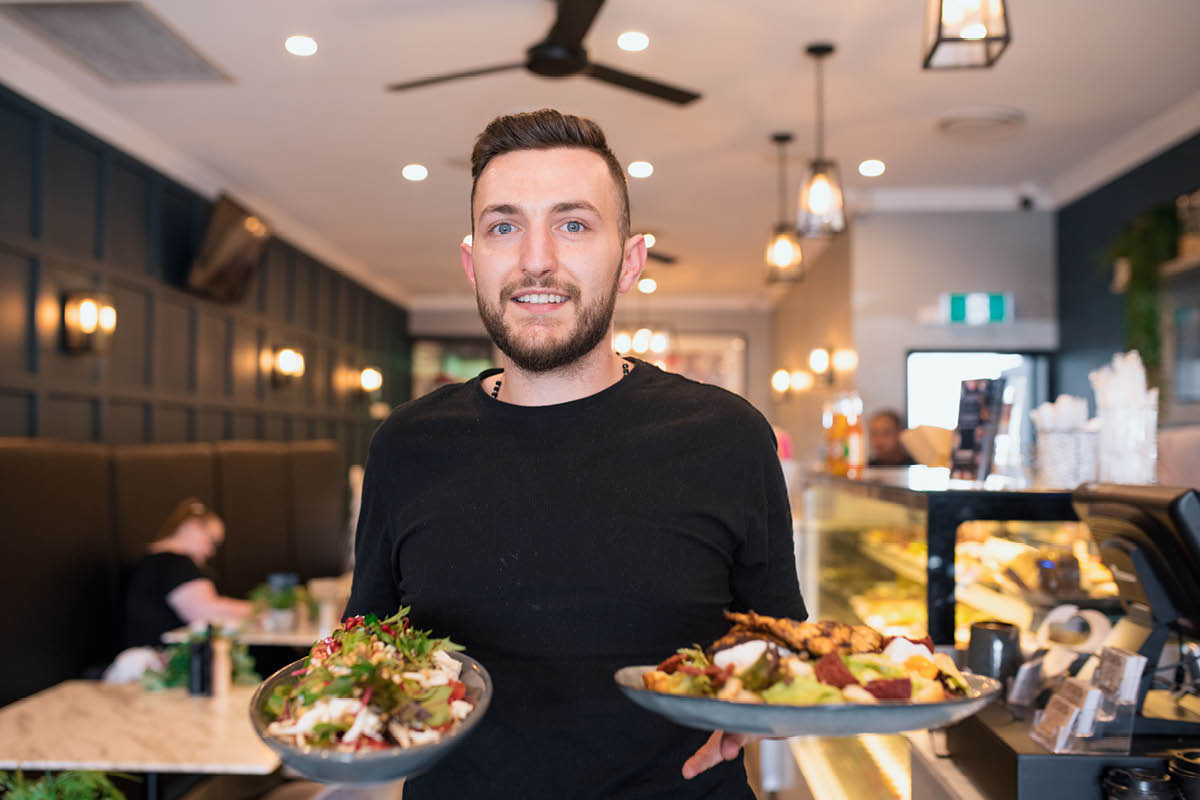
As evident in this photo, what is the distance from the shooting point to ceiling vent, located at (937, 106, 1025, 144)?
18.4 feet

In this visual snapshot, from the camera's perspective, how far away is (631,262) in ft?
4.68

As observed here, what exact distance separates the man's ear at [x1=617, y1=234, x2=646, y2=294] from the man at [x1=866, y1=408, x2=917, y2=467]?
579 centimetres

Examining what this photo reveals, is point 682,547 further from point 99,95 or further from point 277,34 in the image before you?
point 99,95

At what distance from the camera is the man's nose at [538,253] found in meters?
1.25

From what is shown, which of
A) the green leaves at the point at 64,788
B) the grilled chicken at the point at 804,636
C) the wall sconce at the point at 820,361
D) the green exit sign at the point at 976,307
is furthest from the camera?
the wall sconce at the point at 820,361

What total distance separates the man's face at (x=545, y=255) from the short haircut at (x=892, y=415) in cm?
622

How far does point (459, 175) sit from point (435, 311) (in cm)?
634

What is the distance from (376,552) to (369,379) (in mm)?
9766

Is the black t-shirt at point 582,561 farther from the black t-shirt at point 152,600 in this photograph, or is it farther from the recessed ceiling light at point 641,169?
the recessed ceiling light at point 641,169

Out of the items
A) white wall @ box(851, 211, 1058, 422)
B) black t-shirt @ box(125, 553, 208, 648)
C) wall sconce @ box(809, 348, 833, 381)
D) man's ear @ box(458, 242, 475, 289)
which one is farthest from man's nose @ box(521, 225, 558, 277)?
wall sconce @ box(809, 348, 833, 381)

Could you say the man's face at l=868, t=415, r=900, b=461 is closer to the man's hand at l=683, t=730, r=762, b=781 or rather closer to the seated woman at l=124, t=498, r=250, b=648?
the seated woman at l=124, t=498, r=250, b=648

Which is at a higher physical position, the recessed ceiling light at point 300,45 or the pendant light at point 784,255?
the recessed ceiling light at point 300,45

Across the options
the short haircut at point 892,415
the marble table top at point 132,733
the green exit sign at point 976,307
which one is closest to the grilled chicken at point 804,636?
the marble table top at point 132,733

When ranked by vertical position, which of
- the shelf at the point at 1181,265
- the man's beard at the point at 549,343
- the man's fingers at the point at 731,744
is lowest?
the man's fingers at the point at 731,744
